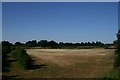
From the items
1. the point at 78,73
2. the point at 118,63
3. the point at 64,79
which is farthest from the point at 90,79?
the point at 118,63

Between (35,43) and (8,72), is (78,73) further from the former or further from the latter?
(35,43)

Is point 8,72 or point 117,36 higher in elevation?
point 117,36

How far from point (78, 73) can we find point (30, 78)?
3.97 metres

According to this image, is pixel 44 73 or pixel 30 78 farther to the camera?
pixel 44 73

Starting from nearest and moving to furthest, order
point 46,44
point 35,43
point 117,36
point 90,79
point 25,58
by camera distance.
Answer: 1. point 90,79
2. point 117,36
3. point 25,58
4. point 46,44
5. point 35,43

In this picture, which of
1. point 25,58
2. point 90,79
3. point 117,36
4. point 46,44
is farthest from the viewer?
point 46,44

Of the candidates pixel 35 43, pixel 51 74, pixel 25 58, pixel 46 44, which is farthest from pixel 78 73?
pixel 35 43

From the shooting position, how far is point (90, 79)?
1922 cm

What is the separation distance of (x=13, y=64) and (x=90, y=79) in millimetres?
10069

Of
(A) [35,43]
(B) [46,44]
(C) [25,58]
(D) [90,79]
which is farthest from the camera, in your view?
(A) [35,43]

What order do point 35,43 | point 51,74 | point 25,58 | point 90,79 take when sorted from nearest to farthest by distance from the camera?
point 90,79 → point 51,74 → point 25,58 → point 35,43

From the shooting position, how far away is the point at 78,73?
2220 cm

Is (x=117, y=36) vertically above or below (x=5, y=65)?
above

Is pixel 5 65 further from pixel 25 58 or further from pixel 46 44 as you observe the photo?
pixel 46 44
